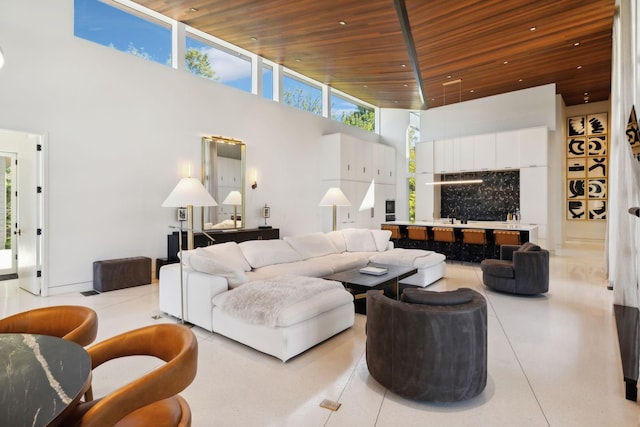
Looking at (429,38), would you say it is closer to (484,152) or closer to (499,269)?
(499,269)

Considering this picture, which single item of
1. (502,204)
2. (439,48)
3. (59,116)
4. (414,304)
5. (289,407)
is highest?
(439,48)

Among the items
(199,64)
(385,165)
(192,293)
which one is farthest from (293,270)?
(385,165)

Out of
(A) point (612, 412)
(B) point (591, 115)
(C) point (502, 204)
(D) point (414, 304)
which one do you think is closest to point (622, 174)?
(A) point (612, 412)

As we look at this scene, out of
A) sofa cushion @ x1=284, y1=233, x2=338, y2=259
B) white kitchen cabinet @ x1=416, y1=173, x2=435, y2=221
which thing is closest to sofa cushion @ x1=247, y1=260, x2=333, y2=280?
sofa cushion @ x1=284, y1=233, x2=338, y2=259

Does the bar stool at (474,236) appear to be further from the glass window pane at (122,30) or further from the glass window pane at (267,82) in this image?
the glass window pane at (122,30)

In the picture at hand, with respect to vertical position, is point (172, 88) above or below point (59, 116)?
above

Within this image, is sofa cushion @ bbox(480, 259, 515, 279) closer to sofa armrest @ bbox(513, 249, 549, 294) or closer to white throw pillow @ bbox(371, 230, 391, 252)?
sofa armrest @ bbox(513, 249, 549, 294)

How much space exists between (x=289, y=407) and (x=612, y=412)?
2004mm

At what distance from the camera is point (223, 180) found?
7.01 m

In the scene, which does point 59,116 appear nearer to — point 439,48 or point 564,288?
point 439,48

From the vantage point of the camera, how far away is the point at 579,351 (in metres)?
3.04

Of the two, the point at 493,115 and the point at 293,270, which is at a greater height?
the point at 493,115

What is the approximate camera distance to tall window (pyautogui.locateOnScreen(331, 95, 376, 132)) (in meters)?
10.1

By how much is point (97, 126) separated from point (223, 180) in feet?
7.66
